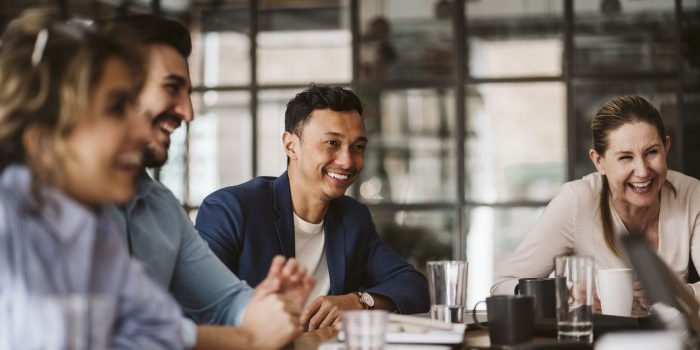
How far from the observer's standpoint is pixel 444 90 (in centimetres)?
562

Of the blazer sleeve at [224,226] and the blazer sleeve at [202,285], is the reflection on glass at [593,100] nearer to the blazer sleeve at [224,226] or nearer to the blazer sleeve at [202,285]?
the blazer sleeve at [224,226]

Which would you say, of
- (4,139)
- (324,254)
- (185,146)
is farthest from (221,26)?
(4,139)

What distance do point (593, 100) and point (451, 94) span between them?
2.84 feet

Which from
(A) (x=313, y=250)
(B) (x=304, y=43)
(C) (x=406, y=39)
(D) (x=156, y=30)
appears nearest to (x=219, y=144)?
(B) (x=304, y=43)

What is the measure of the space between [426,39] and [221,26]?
1357mm

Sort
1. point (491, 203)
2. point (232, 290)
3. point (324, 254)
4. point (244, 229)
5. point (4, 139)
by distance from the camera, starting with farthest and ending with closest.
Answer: point (491, 203), point (324, 254), point (244, 229), point (232, 290), point (4, 139)

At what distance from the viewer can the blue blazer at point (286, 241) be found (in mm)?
2762

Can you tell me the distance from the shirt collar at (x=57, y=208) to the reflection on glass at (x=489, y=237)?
4.59 m

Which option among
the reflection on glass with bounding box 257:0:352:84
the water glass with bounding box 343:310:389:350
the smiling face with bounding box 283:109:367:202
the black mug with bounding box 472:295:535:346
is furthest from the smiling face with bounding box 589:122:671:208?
the reflection on glass with bounding box 257:0:352:84

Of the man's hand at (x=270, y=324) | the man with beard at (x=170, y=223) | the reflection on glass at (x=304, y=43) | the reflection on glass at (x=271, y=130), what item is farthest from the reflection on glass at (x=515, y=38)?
the man's hand at (x=270, y=324)

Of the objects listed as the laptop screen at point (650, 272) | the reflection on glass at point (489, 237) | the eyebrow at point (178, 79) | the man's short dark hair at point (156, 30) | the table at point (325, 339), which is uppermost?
the man's short dark hair at point (156, 30)

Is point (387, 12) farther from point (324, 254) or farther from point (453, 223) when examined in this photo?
point (324, 254)

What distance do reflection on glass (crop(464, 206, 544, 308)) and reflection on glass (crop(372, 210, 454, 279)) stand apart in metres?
0.16

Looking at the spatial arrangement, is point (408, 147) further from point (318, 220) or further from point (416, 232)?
point (318, 220)
